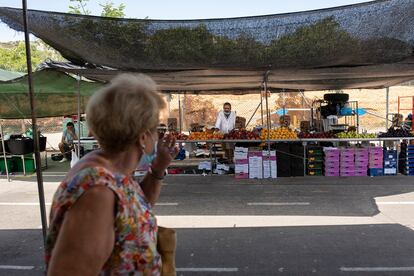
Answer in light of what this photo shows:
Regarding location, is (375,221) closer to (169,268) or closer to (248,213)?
(248,213)

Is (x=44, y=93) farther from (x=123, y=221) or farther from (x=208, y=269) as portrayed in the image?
(x=123, y=221)

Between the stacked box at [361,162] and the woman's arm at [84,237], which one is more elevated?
the woman's arm at [84,237]

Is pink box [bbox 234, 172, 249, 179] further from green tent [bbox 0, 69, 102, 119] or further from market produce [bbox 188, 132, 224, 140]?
green tent [bbox 0, 69, 102, 119]

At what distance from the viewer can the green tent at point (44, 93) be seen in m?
8.68

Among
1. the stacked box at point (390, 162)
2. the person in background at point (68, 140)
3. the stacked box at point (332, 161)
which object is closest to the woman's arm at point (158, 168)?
the stacked box at point (332, 161)

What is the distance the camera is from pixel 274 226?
575 centimetres

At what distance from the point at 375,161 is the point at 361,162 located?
0.35m

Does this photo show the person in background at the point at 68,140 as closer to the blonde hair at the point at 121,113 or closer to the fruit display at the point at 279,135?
the fruit display at the point at 279,135

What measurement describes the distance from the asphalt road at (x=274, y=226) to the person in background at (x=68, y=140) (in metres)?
4.48

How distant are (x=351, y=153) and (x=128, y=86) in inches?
352

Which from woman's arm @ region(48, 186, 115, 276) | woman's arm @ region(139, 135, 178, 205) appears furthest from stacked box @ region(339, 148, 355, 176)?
woman's arm @ region(48, 186, 115, 276)

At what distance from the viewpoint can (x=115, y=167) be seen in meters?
1.40

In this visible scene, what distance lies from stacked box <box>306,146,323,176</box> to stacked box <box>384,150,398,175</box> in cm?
149

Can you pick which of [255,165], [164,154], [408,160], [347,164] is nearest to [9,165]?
[255,165]
